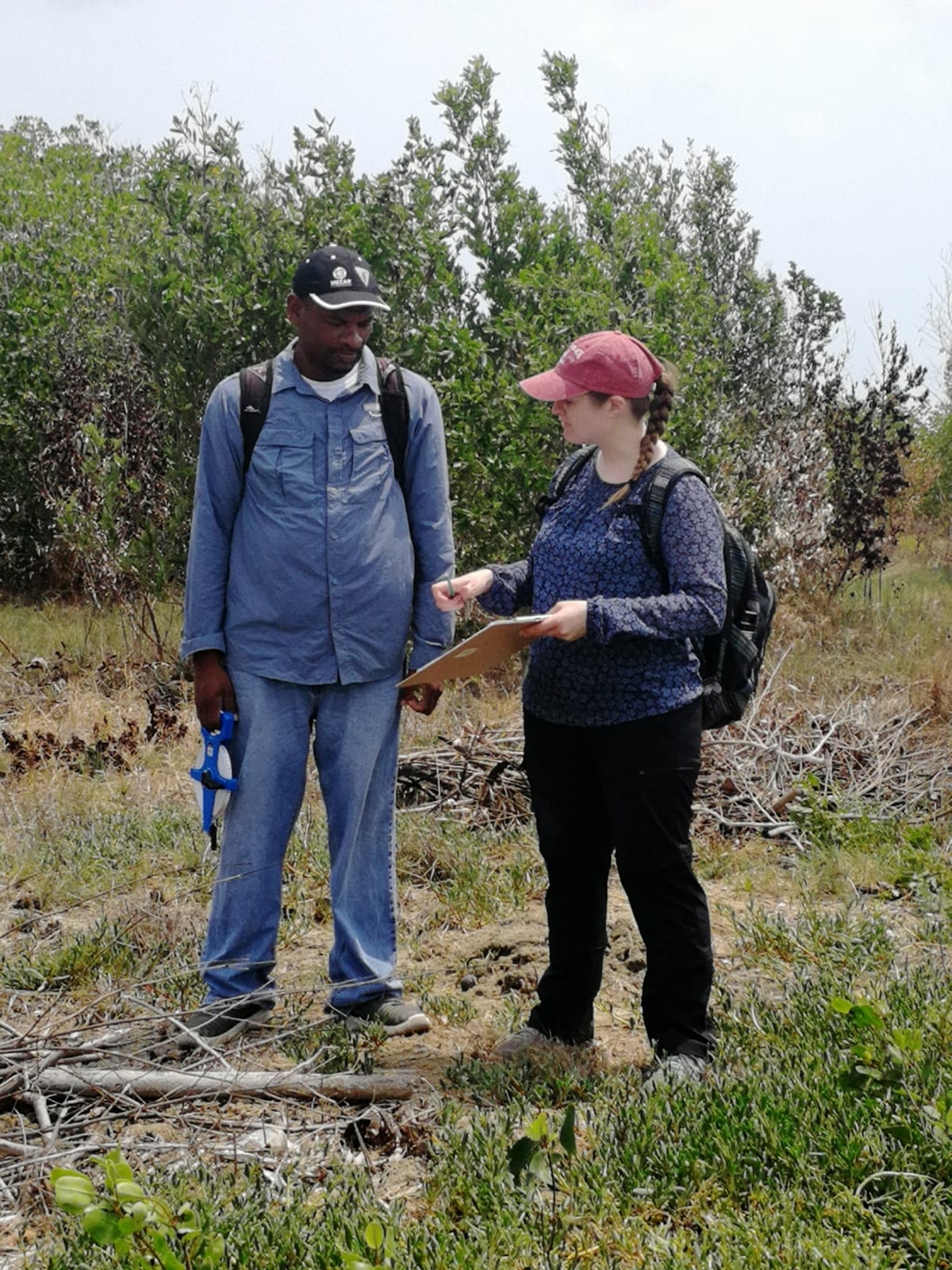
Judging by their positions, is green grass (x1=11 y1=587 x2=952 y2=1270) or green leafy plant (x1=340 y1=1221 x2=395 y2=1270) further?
green grass (x1=11 y1=587 x2=952 y2=1270)

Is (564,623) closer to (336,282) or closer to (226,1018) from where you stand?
(336,282)

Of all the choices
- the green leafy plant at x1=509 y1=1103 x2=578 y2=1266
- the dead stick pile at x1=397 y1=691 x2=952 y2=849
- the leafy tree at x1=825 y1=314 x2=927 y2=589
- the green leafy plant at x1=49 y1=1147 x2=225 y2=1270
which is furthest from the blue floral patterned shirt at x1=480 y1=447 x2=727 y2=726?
the leafy tree at x1=825 y1=314 x2=927 y2=589

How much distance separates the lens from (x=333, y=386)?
3.95 meters

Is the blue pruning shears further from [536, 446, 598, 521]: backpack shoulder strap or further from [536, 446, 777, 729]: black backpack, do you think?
[536, 446, 777, 729]: black backpack

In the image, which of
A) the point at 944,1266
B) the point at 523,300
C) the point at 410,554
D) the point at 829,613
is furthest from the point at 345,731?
the point at 829,613

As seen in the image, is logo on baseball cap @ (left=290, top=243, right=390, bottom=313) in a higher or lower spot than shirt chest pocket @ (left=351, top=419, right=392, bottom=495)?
higher

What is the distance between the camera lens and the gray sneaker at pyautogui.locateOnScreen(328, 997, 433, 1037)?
13.4ft

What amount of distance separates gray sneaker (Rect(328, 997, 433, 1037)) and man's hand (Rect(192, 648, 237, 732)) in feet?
3.15

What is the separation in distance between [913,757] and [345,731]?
13.1ft

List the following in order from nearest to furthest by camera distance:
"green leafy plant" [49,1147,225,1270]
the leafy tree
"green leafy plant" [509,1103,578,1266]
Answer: "green leafy plant" [49,1147,225,1270] < "green leafy plant" [509,1103,578,1266] < the leafy tree

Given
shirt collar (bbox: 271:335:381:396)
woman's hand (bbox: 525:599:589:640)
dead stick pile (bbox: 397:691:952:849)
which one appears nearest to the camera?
woman's hand (bbox: 525:599:589:640)

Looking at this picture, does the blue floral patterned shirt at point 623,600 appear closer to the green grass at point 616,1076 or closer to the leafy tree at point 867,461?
the green grass at point 616,1076

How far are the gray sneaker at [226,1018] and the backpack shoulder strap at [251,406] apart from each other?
5.08ft

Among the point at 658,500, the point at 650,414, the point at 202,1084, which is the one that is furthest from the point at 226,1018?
the point at 650,414
